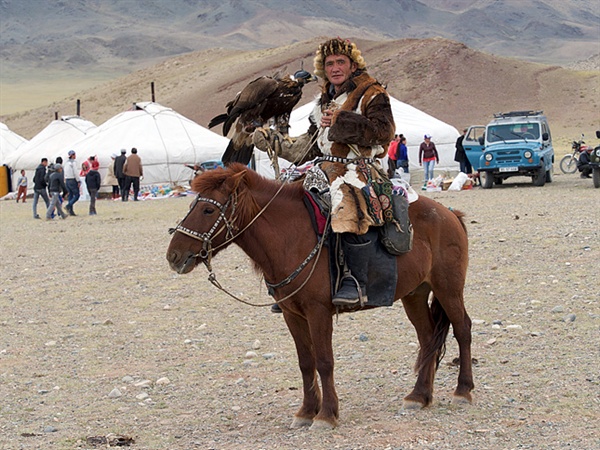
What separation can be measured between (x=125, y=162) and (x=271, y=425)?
21.6 metres

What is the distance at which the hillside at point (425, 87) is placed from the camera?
199 feet

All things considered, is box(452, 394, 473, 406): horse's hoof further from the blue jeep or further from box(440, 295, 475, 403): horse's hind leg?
the blue jeep

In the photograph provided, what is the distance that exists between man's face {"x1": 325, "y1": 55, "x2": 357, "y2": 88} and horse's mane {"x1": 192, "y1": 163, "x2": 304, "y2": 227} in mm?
746

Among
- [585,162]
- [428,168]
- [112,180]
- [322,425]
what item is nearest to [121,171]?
[112,180]

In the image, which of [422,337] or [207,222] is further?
[422,337]

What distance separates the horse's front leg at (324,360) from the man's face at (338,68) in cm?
135

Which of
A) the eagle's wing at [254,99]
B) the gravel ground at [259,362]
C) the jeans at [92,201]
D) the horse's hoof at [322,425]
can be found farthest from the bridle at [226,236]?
the jeans at [92,201]

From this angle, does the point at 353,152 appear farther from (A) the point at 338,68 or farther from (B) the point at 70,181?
(B) the point at 70,181

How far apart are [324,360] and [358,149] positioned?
1.20 metres

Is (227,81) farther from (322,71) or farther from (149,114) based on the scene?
(322,71)

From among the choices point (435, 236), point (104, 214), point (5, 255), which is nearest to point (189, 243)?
point (435, 236)

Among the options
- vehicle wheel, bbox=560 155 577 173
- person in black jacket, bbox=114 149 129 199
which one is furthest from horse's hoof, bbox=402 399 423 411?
vehicle wheel, bbox=560 155 577 173

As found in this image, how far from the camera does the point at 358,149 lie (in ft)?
18.0

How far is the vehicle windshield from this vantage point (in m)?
24.1
